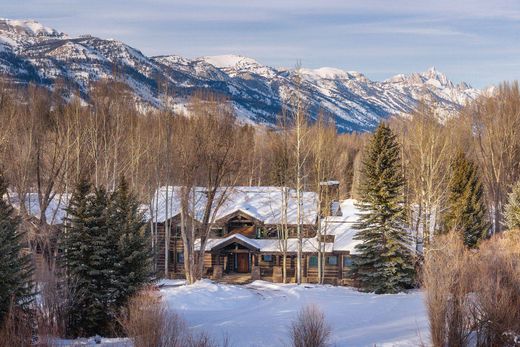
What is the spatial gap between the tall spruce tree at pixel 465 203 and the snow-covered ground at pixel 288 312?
956cm

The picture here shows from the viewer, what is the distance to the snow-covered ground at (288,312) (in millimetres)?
18405

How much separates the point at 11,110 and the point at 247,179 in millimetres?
35507

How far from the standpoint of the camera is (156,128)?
42625 millimetres

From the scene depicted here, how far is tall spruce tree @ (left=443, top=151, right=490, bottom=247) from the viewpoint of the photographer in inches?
1405

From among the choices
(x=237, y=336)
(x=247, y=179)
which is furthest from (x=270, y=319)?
(x=247, y=179)

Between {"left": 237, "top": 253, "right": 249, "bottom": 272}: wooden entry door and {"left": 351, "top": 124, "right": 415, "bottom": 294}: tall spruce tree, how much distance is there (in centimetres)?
1648

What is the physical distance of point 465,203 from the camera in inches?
1407

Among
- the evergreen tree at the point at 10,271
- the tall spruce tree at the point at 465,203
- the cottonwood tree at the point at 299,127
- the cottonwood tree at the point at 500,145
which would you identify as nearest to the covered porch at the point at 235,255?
the cottonwood tree at the point at 299,127

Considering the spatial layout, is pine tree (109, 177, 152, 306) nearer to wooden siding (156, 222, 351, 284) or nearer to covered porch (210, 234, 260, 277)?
wooden siding (156, 222, 351, 284)

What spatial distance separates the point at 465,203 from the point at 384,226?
384 inches

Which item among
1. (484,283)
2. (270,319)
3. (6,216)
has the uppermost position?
(6,216)

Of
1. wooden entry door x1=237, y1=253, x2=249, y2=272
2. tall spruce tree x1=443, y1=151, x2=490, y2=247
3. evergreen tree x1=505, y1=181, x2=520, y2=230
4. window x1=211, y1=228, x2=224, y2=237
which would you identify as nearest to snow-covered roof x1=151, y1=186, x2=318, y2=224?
window x1=211, y1=228, x2=224, y2=237

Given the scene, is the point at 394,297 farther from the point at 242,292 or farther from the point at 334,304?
the point at 242,292

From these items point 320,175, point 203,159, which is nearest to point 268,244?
point 320,175
